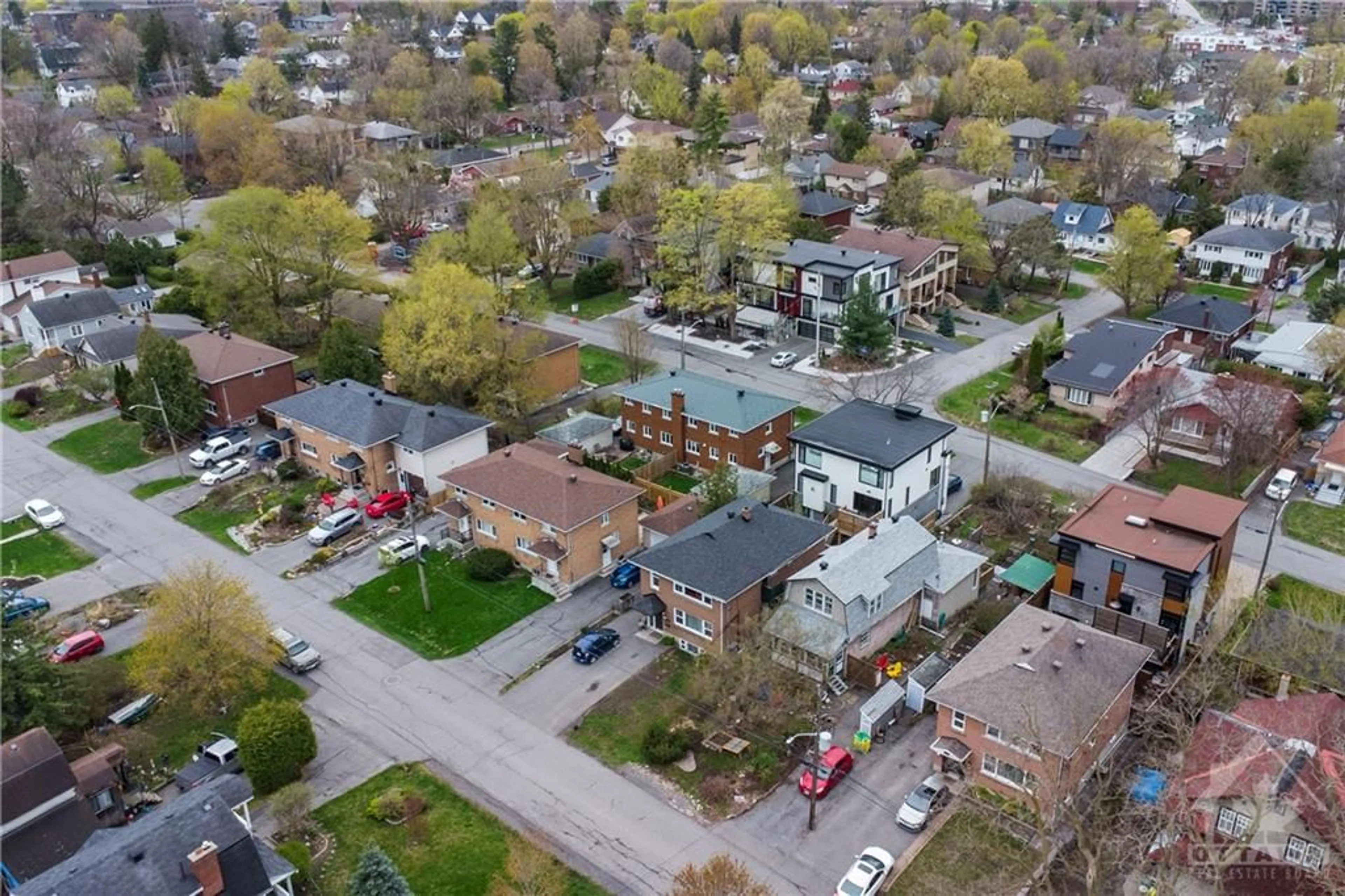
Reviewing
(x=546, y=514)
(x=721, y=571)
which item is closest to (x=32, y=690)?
(x=546, y=514)

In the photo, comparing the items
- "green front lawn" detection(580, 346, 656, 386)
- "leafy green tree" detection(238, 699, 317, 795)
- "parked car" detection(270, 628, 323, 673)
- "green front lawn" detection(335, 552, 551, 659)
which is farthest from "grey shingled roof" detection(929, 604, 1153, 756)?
"green front lawn" detection(580, 346, 656, 386)

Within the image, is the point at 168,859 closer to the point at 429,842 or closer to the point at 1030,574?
the point at 429,842

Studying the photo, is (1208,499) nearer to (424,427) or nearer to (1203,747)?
Result: (1203,747)

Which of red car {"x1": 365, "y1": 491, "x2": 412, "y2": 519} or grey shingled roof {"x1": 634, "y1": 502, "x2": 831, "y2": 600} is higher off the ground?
grey shingled roof {"x1": 634, "y1": 502, "x2": 831, "y2": 600}

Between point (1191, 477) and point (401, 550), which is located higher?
point (401, 550)

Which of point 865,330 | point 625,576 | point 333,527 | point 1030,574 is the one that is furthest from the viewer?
point 865,330

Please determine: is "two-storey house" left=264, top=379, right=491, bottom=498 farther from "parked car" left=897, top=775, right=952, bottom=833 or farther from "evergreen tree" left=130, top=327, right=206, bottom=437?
"parked car" left=897, top=775, right=952, bottom=833
